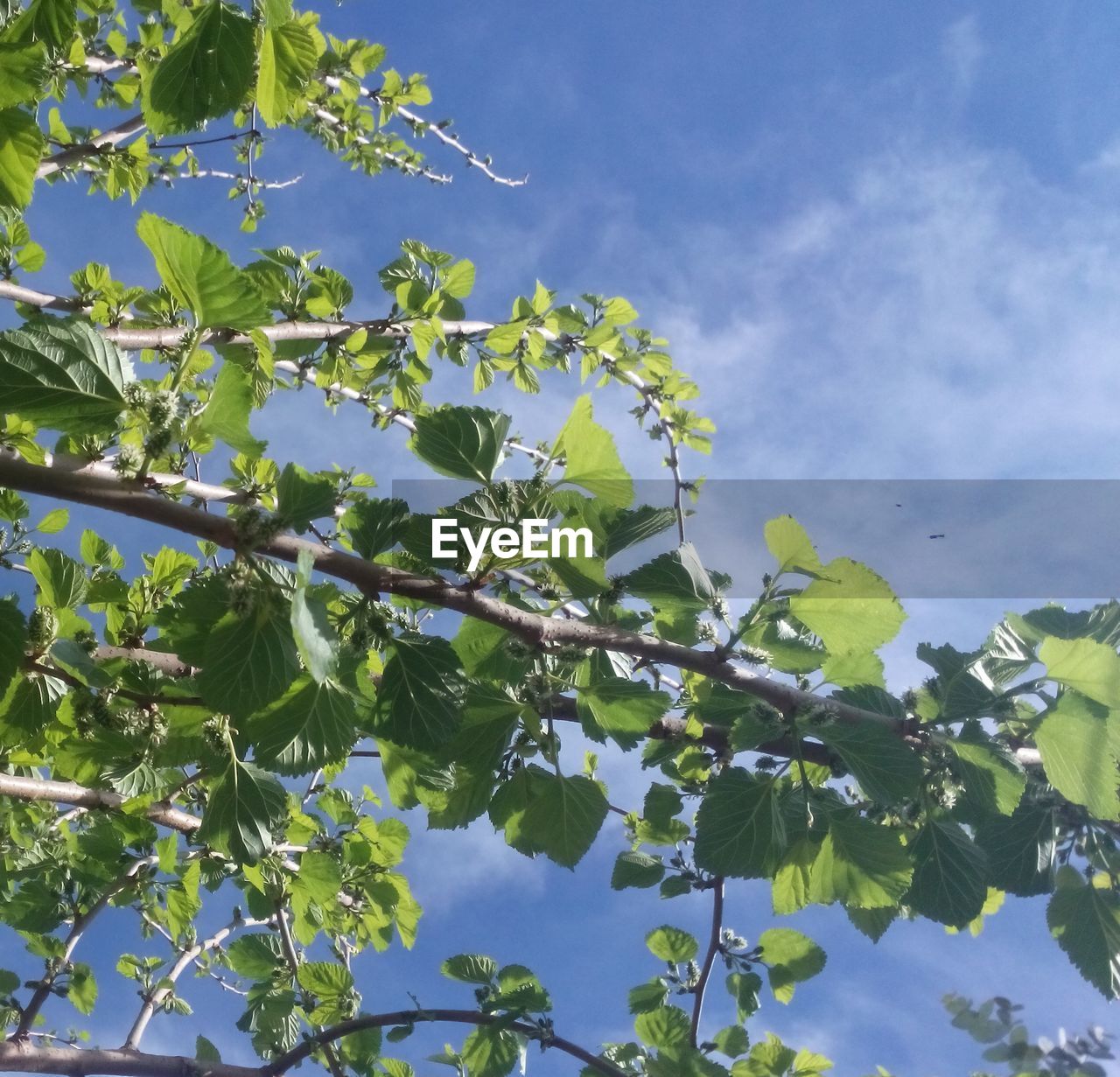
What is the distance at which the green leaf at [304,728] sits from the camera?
4.89 feet

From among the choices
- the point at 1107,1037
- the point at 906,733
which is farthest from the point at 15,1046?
the point at 1107,1037

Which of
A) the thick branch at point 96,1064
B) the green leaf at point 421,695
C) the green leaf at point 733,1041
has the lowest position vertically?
the thick branch at point 96,1064

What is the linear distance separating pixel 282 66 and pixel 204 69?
0.46 ft

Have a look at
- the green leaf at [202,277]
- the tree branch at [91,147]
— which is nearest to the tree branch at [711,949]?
the green leaf at [202,277]

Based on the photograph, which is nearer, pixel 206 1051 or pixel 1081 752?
pixel 1081 752

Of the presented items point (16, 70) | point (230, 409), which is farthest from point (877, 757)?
point (16, 70)

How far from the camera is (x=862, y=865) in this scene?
187cm

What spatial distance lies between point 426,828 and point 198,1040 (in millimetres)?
1752

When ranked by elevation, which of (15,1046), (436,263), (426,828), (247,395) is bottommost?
(15,1046)

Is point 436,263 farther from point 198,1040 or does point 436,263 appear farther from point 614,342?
point 198,1040

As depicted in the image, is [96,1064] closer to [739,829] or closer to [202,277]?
[739,829]

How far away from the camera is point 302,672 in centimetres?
147

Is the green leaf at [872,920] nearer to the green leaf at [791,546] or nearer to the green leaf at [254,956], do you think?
the green leaf at [791,546]

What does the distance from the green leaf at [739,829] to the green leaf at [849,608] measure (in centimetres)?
39
